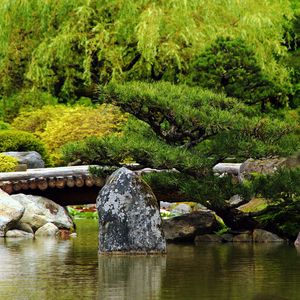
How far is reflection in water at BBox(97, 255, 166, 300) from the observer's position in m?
14.8

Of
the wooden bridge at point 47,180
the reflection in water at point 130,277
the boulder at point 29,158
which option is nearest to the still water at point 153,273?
the reflection in water at point 130,277

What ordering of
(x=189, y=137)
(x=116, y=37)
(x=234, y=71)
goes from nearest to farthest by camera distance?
1. (x=189, y=137)
2. (x=234, y=71)
3. (x=116, y=37)

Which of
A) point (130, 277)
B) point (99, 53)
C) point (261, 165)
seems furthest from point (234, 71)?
point (130, 277)

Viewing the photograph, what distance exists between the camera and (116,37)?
38000mm

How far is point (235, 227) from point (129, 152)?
154 inches

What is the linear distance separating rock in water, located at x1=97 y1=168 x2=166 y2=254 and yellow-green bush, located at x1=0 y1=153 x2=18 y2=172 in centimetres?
1071

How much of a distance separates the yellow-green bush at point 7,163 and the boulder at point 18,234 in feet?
16.8

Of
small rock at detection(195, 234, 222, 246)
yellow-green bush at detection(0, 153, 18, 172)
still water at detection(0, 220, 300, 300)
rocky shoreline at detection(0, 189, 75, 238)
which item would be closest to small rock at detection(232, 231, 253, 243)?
small rock at detection(195, 234, 222, 246)

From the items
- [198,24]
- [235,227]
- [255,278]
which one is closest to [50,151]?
[198,24]

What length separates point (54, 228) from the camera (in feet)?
87.4

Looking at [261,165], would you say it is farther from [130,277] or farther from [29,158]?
[130,277]

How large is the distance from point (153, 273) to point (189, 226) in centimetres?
658

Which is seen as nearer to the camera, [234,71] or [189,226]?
[189,226]

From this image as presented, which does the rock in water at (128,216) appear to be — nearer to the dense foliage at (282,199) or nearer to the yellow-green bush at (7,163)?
the dense foliage at (282,199)
